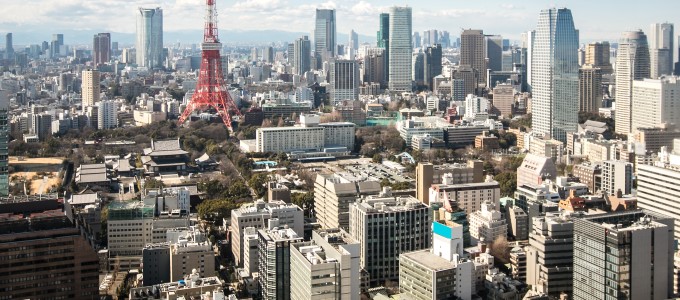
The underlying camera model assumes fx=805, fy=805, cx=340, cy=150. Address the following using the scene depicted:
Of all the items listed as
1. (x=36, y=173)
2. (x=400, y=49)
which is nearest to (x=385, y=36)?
(x=400, y=49)

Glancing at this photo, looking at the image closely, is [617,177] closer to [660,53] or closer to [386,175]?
[386,175]

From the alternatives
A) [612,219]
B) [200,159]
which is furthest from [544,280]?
[200,159]

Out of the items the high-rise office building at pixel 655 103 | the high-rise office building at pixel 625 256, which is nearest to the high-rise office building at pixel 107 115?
the high-rise office building at pixel 655 103

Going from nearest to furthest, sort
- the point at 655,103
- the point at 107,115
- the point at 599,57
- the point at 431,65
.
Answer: the point at 655,103 → the point at 107,115 → the point at 599,57 → the point at 431,65

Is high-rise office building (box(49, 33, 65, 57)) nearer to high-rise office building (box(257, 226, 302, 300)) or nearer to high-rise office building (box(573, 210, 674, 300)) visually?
high-rise office building (box(257, 226, 302, 300))

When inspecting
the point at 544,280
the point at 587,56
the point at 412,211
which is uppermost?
the point at 587,56

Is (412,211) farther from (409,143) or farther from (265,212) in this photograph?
(409,143)

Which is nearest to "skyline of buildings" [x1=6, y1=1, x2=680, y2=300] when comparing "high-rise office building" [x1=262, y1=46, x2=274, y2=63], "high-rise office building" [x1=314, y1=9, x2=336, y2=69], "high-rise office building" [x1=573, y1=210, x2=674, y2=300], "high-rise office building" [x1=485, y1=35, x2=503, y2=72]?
"high-rise office building" [x1=573, y1=210, x2=674, y2=300]
